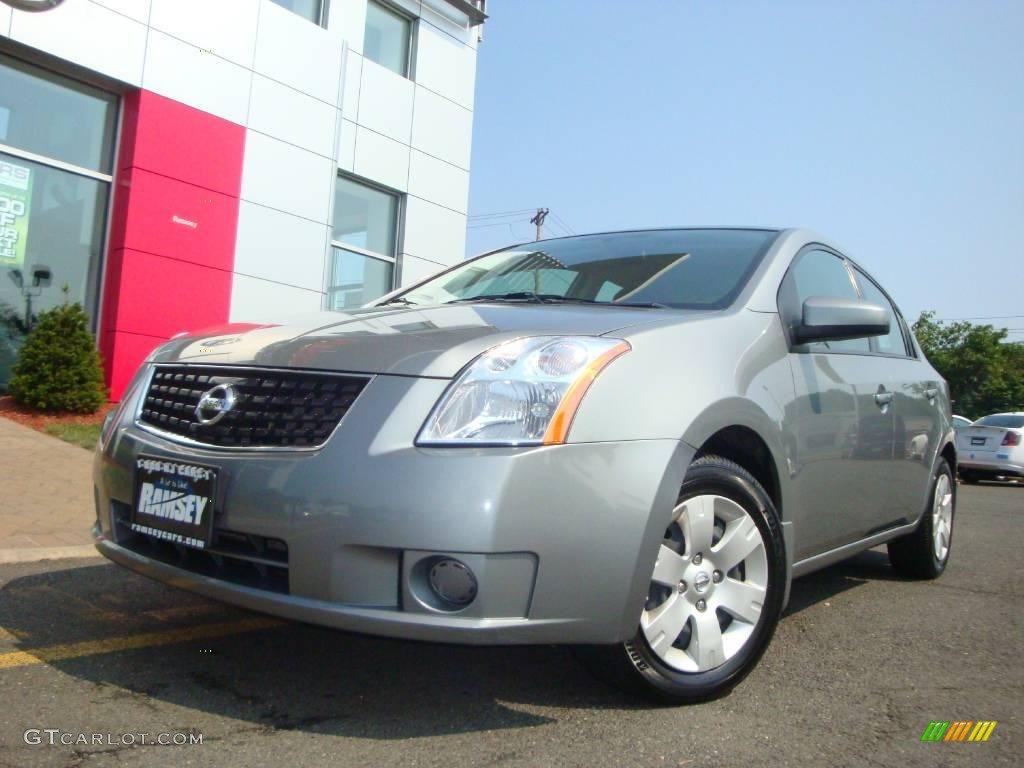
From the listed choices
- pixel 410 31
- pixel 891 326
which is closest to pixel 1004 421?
pixel 410 31

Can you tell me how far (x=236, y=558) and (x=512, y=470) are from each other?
78cm

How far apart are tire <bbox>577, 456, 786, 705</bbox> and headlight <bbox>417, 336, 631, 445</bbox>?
45 cm

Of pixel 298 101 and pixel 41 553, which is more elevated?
pixel 298 101

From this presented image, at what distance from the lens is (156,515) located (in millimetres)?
2578

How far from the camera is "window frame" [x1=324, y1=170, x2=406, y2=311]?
13469 millimetres

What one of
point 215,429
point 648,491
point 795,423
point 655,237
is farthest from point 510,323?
point 655,237

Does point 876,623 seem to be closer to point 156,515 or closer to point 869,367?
point 869,367

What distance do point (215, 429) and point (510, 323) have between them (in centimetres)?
87

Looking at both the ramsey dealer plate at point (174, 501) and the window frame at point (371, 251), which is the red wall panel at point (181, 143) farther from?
the ramsey dealer plate at point (174, 501)

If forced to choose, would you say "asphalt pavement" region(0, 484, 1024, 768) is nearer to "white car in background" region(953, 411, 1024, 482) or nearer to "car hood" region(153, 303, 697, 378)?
"car hood" region(153, 303, 697, 378)

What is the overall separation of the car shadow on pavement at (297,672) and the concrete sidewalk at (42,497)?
102 cm

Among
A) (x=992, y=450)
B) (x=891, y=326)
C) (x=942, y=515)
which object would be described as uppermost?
(x=891, y=326)

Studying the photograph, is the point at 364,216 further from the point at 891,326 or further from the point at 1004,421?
the point at 1004,421

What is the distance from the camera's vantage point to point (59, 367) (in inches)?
377
